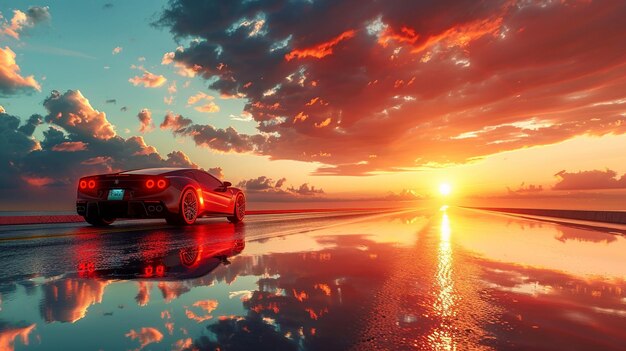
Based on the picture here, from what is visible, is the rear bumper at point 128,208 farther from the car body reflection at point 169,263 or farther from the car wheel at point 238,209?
the car wheel at point 238,209

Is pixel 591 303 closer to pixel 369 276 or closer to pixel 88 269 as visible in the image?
pixel 369 276

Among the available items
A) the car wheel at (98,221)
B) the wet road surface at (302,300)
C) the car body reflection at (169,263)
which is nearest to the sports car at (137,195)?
the car wheel at (98,221)

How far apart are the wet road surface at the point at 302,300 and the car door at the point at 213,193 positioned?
5.92 m

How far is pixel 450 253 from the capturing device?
25.3 feet

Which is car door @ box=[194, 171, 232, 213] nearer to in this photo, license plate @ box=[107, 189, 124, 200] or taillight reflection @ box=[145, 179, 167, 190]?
taillight reflection @ box=[145, 179, 167, 190]

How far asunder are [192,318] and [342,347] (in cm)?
115

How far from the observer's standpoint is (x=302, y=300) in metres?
3.89

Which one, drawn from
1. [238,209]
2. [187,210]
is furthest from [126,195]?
[238,209]

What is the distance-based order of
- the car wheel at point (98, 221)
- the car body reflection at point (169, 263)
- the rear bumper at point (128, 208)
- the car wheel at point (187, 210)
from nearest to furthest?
the car body reflection at point (169, 263) < the rear bumper at point (128, 208) < the car wheel at point (187, 210) < the car wheel at point (98, 221)

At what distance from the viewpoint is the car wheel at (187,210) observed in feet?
39.8

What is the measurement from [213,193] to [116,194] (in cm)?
316

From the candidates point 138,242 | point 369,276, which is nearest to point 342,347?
point 369,276

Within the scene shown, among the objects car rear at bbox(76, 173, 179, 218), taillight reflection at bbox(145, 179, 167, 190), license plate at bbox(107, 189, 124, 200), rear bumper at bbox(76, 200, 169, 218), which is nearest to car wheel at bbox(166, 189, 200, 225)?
car rear at bbox(76, 173, 179, 218)

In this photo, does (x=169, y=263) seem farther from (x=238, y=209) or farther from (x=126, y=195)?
(x=238, y=209)
